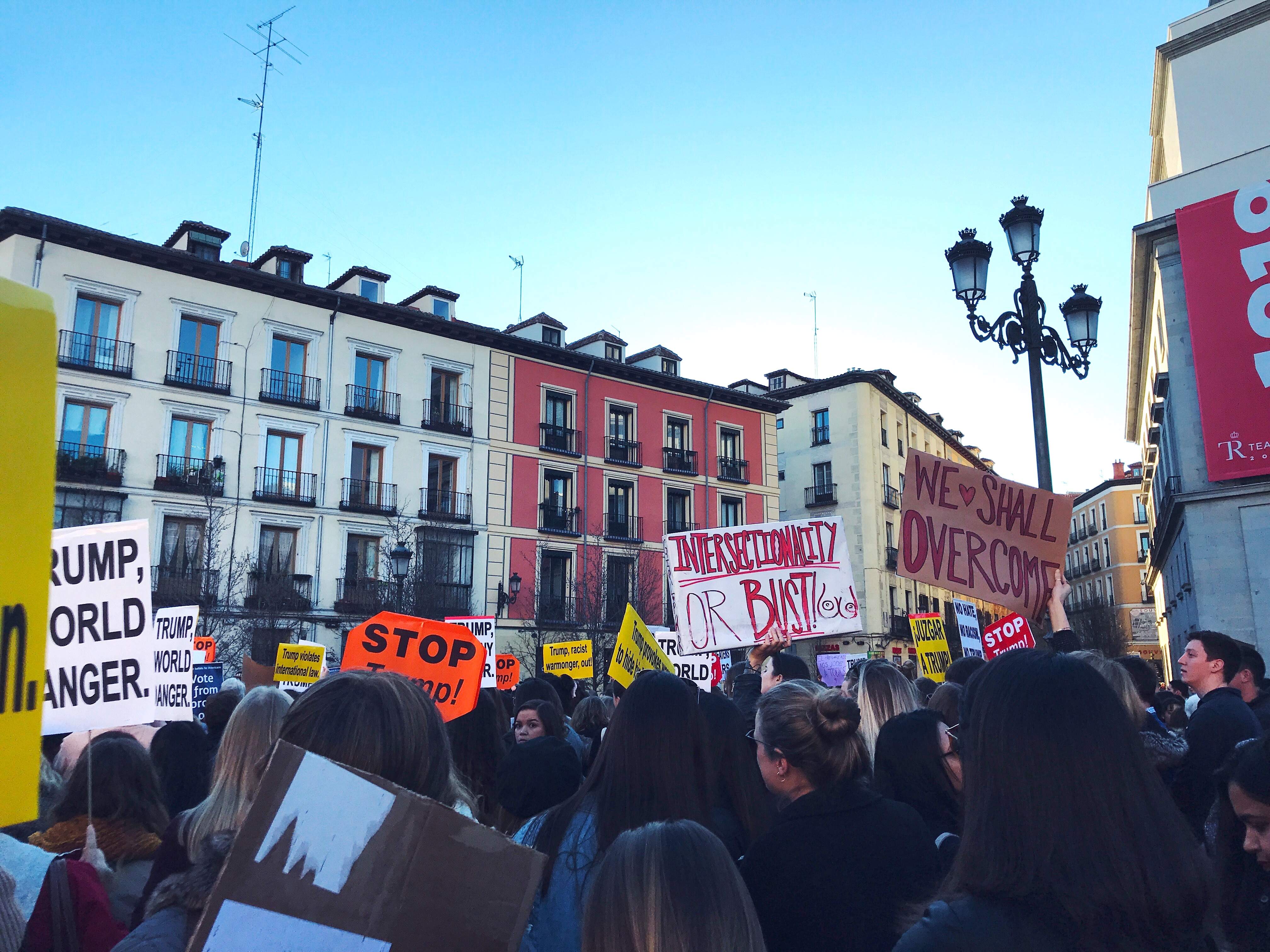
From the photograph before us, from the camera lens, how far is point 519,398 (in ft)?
114

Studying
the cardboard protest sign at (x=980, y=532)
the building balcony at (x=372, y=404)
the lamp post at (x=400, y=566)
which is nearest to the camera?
the cardboard protest sign at (x=980, y=532)

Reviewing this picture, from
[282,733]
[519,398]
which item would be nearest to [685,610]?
[282,733]

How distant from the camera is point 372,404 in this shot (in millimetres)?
31578

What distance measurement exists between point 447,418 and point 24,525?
3190 cm

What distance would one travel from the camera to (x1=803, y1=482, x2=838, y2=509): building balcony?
153ft

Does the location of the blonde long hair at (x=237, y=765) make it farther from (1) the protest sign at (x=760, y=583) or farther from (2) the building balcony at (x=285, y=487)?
(2) the building balcony at (x=285, y=487)

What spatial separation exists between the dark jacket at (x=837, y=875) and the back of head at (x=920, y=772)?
88cm

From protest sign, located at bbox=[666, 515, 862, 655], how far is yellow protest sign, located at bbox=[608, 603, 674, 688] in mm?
521

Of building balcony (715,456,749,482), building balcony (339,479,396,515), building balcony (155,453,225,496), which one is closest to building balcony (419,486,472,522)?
building balcony (339,479,396,515)

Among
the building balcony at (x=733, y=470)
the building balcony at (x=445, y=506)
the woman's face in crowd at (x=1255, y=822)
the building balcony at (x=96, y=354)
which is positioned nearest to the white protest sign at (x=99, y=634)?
the woman's face in crowd at (x=1255, y=822)

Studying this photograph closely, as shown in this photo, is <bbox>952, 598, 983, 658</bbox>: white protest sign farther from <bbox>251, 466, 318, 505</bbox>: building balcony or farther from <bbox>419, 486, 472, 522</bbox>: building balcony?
<bbox>251, 466, 318, 505</bbox>: building balcony

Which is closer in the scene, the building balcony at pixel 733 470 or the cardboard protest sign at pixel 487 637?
the cardboard protest sign at pixel 487 637

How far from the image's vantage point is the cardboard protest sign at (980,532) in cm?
662

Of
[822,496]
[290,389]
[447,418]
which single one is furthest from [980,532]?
[822,496]
